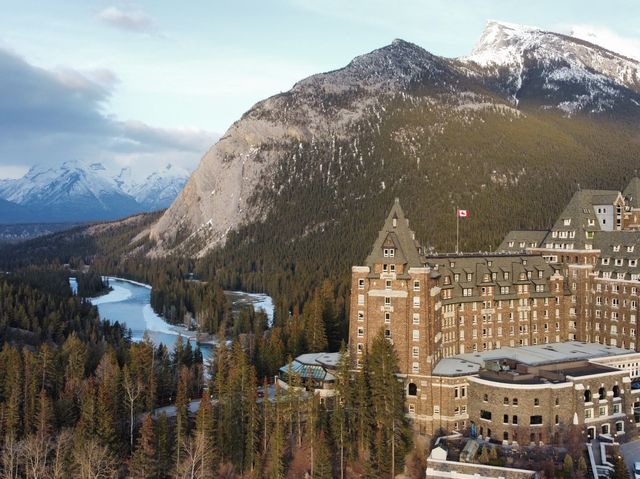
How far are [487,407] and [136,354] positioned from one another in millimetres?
51376

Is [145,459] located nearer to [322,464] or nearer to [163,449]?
[163,449]

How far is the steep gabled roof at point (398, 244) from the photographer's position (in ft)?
282

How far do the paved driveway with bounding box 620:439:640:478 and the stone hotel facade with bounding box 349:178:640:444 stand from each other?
2.05 meters

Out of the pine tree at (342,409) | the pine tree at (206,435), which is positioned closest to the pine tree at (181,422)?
the pine tree at (206,435)

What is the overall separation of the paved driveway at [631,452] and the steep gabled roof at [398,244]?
107ft

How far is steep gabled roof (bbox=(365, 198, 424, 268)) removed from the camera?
85.9 metres

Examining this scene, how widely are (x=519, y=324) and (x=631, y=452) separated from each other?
24866 mm

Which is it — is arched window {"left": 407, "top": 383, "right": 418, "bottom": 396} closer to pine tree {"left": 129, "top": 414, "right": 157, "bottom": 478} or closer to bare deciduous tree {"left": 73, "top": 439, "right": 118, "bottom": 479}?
pine tree {"left": 129, "top": 414, "right": 157, "bottom": 478}

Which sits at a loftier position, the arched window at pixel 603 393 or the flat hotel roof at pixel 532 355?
the flat hotel roof at pixel 532 355

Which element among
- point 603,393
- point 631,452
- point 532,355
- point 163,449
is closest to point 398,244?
point 532,355

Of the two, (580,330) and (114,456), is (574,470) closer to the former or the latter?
(580,330)

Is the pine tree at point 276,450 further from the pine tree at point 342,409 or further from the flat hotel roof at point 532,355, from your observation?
the flat hotel roof at point 532,355

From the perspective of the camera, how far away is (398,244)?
8650 centimetres

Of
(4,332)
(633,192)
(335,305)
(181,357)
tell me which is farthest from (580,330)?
(4,332)
